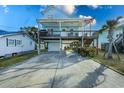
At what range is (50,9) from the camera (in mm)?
30875

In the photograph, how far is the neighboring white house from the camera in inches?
690

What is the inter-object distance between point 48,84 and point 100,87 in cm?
183

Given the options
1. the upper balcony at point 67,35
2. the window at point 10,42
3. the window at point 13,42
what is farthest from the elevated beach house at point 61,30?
the window at point 10,42

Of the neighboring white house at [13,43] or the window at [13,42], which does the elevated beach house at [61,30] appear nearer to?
the neighboring white house at [13,43]

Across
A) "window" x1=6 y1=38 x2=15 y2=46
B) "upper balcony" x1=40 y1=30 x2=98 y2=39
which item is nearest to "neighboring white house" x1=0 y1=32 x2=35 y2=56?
A: "window" x1=6 y1=38 x2=15 y2=46

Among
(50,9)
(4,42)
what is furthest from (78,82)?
(50,9)

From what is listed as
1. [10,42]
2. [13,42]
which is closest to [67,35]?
[13,42]

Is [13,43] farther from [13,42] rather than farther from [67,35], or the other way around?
[67,35]

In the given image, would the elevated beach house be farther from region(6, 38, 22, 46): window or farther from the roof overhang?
region(6, 38, 22, 46): window

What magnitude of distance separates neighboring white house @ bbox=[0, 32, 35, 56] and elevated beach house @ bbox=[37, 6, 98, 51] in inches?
93.5

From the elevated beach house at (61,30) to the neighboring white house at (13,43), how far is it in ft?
7.79

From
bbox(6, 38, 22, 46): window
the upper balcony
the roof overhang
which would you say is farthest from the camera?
the roof overhang

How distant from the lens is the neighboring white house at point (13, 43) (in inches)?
690
